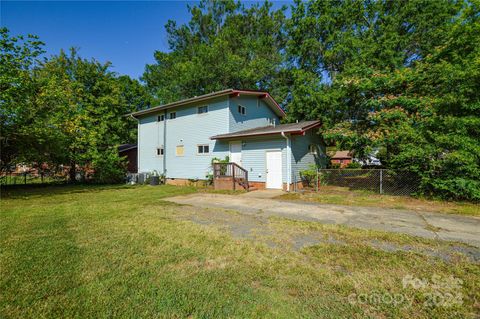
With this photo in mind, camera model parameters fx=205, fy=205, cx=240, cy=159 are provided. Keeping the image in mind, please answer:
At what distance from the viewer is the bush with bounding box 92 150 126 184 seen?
1529 centimetres

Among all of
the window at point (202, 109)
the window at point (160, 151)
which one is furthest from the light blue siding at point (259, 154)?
the window at point (160, 151)

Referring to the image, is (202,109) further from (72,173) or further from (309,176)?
(72,173)

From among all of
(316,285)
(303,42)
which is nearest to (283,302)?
(316,285)

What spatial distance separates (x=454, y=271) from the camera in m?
2.92

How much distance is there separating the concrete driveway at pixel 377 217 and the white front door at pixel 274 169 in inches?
125

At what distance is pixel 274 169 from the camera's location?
11.1m

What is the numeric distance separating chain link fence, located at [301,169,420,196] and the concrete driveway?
2784 mm

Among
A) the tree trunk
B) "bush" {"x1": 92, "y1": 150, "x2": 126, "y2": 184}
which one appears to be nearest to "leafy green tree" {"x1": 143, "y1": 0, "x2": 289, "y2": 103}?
"bush" {"x1": 92, "y1": 150, "x2": 126, "y2": 184}

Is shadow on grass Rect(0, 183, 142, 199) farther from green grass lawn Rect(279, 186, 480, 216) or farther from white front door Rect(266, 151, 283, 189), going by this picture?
green grass lawn Rect(279, 186, 480, 216)

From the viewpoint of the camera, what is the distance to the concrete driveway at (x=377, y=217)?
14.9 feet

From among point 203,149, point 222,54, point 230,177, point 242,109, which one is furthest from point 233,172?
point 222,54

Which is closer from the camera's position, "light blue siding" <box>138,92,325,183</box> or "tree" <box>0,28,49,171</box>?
"tree" <box>0,28,49,171</box>

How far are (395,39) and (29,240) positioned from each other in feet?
71.3

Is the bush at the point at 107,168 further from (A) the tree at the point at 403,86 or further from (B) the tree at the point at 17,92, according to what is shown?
(A) the tree at the point at 403,86
